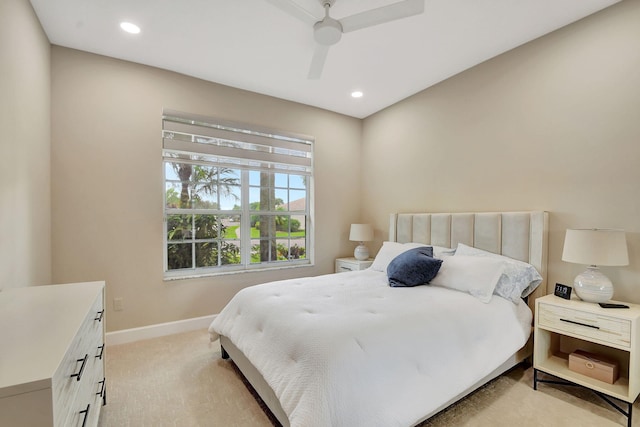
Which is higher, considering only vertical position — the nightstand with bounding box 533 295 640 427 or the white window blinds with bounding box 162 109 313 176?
the white window blinds with bounding box 162 109 313 176

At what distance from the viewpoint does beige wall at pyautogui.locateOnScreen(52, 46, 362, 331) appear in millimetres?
2695

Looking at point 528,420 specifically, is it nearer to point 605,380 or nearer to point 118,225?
point 605,380

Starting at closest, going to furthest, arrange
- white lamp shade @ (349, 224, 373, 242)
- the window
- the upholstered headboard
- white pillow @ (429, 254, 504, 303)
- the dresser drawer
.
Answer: the dresser drawer → white pillow @ (429, 254, 504, 303) → the upholstered headboard → the window → white lamp shade @ (349, 224, 373, 242)

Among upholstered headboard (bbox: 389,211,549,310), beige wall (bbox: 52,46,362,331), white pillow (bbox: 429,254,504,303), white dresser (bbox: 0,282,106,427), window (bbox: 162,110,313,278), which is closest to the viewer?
white dresser (bbox: 0,282,106,427)

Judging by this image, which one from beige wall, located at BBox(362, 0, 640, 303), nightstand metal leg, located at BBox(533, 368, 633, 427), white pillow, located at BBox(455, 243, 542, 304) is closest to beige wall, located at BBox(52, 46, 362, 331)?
beige wall, located at BBox(362, 0, 640, 303)

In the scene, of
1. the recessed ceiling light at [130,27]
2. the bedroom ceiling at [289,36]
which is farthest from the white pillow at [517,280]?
the recessed ceiling light at [130,27]

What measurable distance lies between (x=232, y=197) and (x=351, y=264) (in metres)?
1.76

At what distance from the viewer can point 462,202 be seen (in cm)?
318

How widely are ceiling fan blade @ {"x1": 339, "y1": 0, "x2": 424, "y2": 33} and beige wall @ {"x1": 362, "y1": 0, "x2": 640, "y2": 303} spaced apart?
59.3 inches

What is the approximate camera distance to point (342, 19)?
1.99 meters

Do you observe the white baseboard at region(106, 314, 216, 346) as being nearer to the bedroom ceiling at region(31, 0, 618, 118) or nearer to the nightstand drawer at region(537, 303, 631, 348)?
the bedroom ceiling at region(31, 0, 618, 118)

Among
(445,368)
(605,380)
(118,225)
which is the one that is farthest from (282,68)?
(605,380)

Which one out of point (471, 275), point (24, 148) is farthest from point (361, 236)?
point (24, 148)

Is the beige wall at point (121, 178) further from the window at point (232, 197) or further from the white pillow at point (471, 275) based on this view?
the white pillow at point (471, 275)
